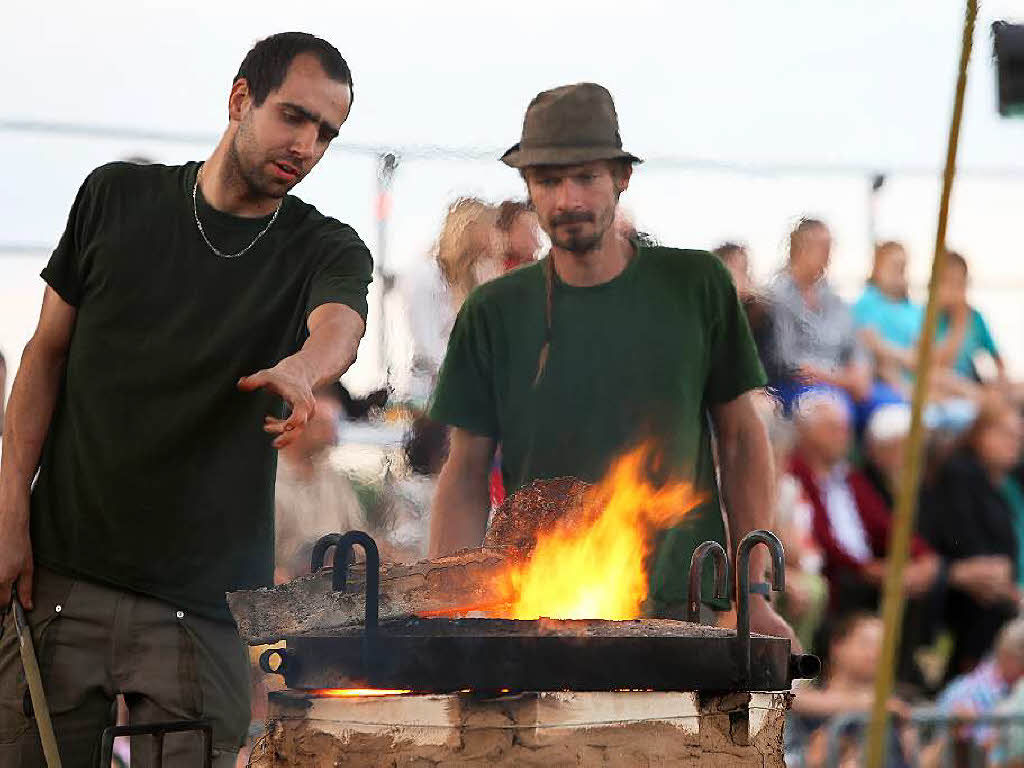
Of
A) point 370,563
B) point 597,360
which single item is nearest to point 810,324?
point 597,360

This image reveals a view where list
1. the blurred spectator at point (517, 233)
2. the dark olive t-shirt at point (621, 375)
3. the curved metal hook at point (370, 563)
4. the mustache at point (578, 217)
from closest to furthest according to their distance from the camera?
the curved metal hook at point (370, 563)
the dark olive t-shirt at point (621, 375)
the mustache at point (578, 217)
the blurred spectator at point (517, 233)

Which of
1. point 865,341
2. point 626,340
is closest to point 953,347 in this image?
point 865,341

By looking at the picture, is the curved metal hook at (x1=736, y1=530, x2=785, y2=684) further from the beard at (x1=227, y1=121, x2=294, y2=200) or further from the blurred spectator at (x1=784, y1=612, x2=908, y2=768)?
the blurred spectator at (x1=784, y1=612, x2=908, y2=768)

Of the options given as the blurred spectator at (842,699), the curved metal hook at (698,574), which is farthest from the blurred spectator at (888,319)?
the curved metal hook at (698,574)

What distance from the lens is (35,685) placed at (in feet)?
12.2

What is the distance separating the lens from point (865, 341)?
6930 millimetres

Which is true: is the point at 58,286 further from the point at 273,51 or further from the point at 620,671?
the point at 620,671

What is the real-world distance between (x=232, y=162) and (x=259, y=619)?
3.59 ft

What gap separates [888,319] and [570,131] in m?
2.70

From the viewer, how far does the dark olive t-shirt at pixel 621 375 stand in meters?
4.64

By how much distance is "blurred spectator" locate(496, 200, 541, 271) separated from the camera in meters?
5.20

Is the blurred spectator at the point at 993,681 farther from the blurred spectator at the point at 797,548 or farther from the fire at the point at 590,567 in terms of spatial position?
the fire at the point at 590,567

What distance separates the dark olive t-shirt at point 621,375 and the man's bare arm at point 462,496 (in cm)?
9

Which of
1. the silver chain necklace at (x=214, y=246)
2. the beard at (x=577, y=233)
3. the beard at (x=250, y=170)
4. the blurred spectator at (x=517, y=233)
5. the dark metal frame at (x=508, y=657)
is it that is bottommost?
the dark metal frame at (x=508, y=657)
